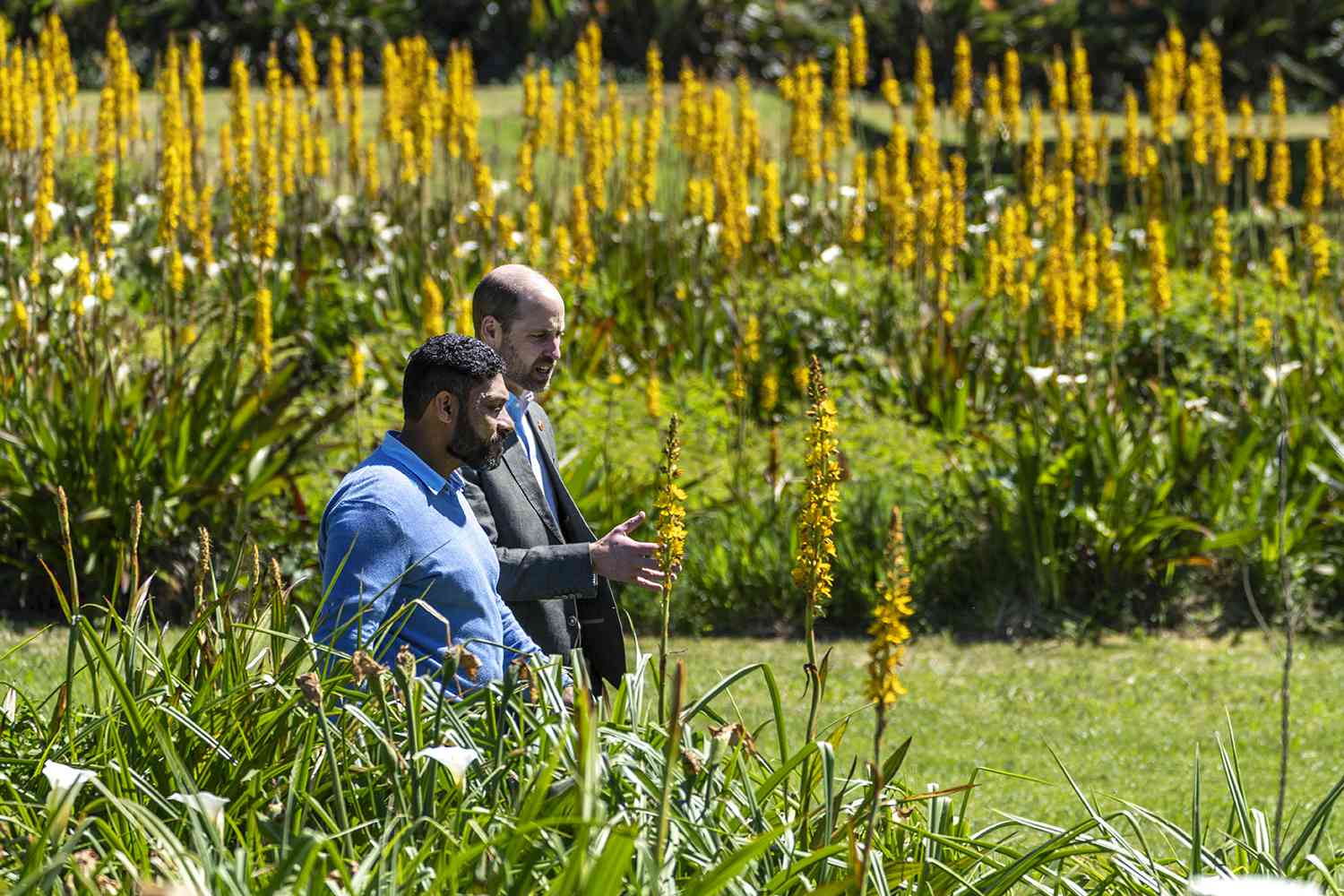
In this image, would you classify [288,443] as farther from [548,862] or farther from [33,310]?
[548,862]

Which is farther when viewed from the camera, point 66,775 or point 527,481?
point 527,481

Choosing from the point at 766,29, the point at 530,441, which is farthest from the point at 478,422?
the point at 766,29

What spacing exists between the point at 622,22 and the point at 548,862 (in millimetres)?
18538

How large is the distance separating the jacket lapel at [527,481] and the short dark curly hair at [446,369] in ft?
1.91

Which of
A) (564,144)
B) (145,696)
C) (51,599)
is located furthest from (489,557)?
(564,144)

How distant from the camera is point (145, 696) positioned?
351 centimetres

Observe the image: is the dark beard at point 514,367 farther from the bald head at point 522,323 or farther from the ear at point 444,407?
the ear at point 444,407

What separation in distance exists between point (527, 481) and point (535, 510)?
0.25 feet

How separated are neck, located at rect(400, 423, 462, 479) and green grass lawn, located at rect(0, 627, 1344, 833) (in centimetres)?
207

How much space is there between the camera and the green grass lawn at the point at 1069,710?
595cm

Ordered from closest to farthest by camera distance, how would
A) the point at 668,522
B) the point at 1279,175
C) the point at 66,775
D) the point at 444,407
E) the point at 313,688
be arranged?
1. the point at 66,775
2. the point at 313,688
3. the point at 668,522
4. the point at 444,407
5. the point at 1279,175

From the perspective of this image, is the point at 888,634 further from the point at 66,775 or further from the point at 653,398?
the point at 653,398

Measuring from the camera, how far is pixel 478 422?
376cm

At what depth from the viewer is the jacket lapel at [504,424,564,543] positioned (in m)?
4.34
